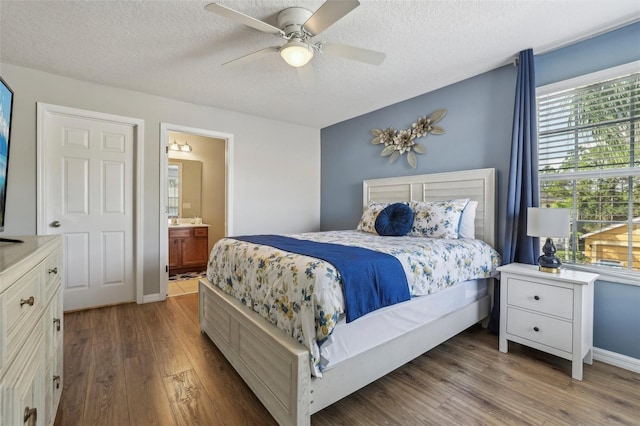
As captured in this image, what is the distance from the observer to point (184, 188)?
550 cm

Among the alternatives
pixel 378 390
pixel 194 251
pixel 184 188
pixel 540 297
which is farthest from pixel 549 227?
pixel 184 188

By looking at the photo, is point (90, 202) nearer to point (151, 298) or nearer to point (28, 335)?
point (151, 298)

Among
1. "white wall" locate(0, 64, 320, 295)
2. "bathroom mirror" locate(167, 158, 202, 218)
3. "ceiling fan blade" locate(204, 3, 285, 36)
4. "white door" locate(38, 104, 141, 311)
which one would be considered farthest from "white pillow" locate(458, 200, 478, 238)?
"bathroom mirror" locate(167, 158, 202, 218)

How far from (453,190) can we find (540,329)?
4.89ft

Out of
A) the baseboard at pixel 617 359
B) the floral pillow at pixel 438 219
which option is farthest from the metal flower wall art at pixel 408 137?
the baseboard at pixel 617 359

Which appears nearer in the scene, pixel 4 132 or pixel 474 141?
pixel 4 132

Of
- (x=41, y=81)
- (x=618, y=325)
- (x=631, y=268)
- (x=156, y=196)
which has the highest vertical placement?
(x=41, y=81)

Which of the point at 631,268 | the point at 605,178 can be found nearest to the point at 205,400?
the point at 631,268

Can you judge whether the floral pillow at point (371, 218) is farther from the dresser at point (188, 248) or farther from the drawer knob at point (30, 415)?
the dresser at point (188, 248)

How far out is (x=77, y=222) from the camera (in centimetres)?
312

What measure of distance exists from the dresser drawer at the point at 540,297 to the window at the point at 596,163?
56 cm

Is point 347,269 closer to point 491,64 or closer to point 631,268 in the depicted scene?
point 631,268

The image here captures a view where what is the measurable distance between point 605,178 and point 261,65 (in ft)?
10.1

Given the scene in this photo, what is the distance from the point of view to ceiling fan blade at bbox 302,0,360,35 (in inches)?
61.7
